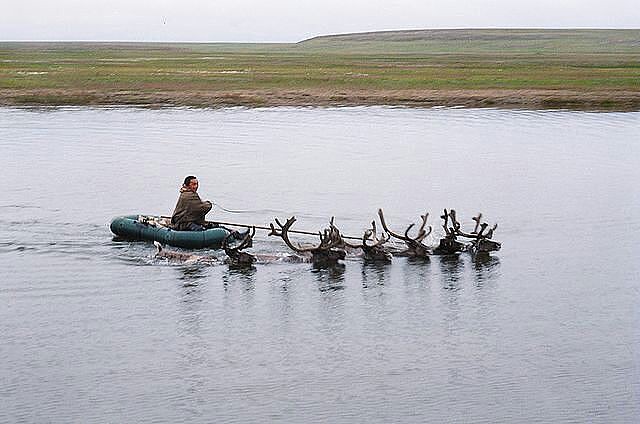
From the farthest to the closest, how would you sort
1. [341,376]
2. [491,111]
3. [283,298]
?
[491,111], [283,298], [341,376]

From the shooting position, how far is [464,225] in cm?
2902

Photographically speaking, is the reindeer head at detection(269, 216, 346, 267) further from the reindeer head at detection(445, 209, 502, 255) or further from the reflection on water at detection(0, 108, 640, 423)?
the reindeer head at detection(445, 209, 502, 255)

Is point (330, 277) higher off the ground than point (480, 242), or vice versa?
point (480, 242)

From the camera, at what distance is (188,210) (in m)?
25.1

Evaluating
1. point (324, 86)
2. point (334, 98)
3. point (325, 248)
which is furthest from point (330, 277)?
point (324, 86)

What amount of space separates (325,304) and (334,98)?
1798 inches

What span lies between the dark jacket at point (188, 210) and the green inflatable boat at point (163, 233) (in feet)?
0.77

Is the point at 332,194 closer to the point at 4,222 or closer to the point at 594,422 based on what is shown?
the point at 4,222

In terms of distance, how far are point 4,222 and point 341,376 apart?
15.0 meters

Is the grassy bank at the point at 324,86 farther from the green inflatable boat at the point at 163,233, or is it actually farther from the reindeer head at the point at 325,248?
the reindeer head at the point at 325,248

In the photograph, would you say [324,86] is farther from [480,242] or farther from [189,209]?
[189,209]

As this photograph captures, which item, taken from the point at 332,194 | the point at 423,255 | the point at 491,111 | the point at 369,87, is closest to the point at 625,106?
the point at 491,111

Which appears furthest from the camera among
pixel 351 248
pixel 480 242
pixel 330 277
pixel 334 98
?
pixel 334 98

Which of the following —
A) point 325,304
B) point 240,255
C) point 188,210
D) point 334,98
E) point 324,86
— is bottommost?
point 325,304
